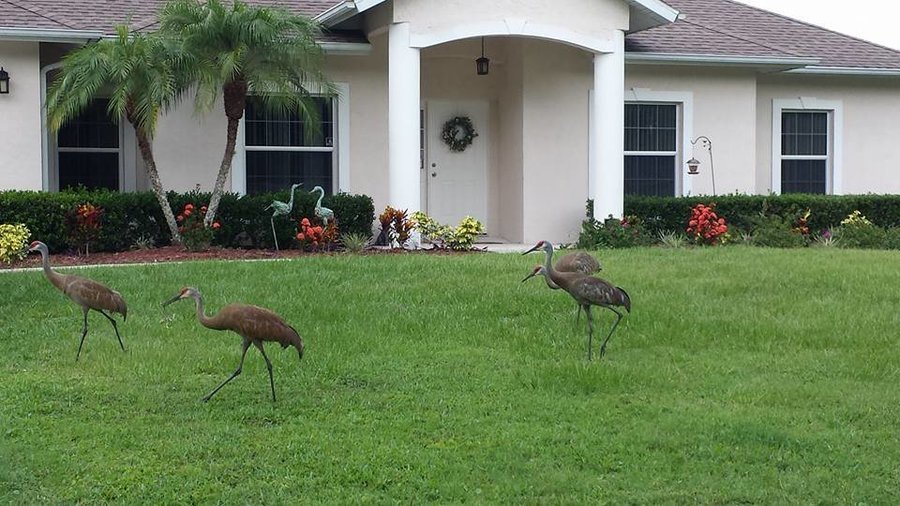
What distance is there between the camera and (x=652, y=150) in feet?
63.3

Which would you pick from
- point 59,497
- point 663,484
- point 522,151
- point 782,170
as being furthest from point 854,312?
point 782,170

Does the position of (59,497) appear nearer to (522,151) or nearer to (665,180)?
(522,151)

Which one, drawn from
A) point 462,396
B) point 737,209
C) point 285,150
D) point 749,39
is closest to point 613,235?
point 737,209

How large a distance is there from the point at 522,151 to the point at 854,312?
28.9 feet

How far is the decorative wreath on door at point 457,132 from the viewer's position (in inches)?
747

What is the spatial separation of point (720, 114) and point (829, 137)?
272cm

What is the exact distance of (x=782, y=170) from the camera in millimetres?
20578

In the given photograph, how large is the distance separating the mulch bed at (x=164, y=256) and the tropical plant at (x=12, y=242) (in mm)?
92

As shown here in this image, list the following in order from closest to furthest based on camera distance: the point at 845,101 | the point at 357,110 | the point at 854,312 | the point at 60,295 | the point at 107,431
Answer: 1. the point at 107,431
2. the point at 854,312
3. the point at 60,295
4. the point at 357,110
5. the point at 845,101

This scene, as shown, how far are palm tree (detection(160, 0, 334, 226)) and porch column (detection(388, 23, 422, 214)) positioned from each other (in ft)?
4.06

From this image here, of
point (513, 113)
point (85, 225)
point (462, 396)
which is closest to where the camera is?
point (462, 396)

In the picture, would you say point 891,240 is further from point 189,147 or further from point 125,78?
point 125,78

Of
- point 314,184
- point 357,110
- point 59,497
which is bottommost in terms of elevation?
point 59,497

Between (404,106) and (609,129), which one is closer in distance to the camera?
(404,106)
